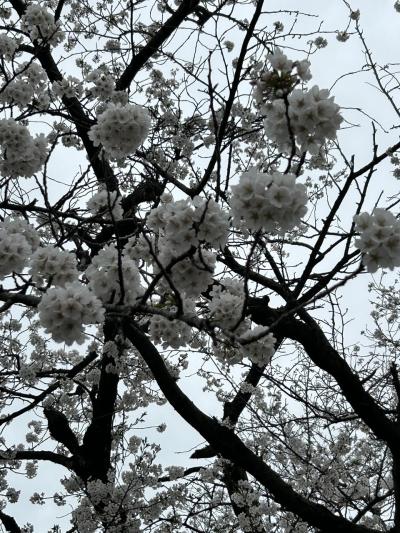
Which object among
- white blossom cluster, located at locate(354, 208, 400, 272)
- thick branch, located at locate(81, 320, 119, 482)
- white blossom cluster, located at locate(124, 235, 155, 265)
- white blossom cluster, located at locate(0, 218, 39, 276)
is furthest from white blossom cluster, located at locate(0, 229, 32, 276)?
thick branch, located at locate(81, 320, 119, 482)

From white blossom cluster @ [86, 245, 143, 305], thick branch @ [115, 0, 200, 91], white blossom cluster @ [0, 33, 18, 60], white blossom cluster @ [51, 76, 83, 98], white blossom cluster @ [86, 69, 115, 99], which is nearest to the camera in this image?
white blossom cluster @ [86, 245, 143, 305]

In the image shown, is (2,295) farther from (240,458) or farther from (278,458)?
(278,458)

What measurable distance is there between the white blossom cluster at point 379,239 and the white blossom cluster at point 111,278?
1121 millimetres

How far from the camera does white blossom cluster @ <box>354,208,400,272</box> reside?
245 cm

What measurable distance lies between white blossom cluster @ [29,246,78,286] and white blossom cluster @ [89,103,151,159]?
0.84 metres

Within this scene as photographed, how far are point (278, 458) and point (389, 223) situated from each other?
553 centimetres

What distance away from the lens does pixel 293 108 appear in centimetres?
260

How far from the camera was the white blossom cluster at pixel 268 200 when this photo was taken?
2377 mm

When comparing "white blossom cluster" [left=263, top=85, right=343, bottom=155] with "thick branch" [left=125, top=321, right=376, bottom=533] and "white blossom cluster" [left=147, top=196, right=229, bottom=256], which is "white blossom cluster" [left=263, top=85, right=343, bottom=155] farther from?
"thick branch" [left=125, top=321, right=376, bottom=533]

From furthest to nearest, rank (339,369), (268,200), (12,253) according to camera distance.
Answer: (339,369)
(12,253)
(268,200)

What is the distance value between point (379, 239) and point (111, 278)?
1.29m

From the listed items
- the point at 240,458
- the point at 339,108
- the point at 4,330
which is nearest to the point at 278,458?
the point at 240,458

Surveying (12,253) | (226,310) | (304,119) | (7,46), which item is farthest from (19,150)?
(304,119)

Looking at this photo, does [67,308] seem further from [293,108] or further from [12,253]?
[293,108]
